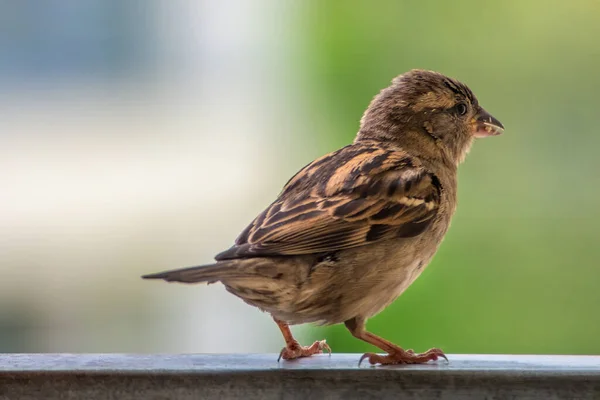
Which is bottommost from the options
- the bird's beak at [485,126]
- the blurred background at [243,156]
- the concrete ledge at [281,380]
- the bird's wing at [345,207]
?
the blurred background at [243,156]

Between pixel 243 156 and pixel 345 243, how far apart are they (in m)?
3.68

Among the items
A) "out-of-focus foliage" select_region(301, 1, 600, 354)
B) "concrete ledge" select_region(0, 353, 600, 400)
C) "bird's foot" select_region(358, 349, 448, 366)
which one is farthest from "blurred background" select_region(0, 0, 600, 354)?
"concrete ledge" select_region(0, 353, 600, 400)

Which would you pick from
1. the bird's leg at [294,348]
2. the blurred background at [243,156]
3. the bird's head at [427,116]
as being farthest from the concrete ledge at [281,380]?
the blurred background at [243,156]

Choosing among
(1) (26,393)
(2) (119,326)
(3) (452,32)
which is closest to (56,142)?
(2) (119,326)

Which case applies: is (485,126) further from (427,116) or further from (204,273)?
(204,273)

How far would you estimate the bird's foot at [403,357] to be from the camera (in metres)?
2.42

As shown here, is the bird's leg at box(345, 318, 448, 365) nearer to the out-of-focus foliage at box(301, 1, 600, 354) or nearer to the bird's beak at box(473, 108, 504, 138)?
the bird's beak at box(473, 108, 504, 138)

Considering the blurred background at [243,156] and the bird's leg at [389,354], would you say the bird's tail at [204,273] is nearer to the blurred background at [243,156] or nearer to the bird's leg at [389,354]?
the bird's leg at [389,354]

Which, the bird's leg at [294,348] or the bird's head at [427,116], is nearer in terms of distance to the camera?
the bird's leg at [294,348]

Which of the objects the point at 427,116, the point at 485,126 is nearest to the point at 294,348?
the point at 427,116

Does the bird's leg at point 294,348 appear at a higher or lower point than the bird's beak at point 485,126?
lower

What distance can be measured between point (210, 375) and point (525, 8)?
378 cm

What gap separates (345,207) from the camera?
2.71m

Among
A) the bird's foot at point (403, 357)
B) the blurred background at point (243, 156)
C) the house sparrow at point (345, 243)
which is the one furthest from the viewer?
the blurred background at point (243, 156)
